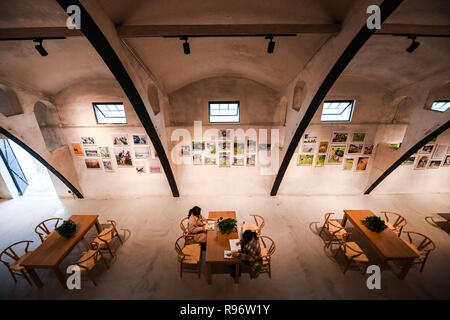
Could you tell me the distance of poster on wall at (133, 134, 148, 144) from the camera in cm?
680

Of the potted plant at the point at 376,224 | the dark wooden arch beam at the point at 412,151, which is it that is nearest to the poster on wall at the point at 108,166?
the potted plant at the point at 376,224

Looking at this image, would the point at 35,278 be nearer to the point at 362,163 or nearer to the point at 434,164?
the point at 362,163

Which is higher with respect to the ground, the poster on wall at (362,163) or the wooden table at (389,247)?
the poster on wall at (362,163)

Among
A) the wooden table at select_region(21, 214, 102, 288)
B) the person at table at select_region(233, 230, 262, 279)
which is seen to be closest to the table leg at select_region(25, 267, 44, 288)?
the wooden table at select_region(21, 214, 102, 288)

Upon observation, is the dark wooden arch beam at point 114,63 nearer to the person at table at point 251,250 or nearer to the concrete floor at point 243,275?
the concrete floor at point 243,275

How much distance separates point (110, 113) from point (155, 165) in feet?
8.08

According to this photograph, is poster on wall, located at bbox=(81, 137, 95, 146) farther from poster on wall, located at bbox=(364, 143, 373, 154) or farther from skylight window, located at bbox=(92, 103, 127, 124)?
poster on wall, located at bbox=(364, 143, 373, 154)

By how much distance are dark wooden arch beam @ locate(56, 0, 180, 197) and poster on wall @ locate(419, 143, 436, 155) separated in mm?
9616

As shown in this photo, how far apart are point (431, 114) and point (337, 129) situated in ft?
7.88

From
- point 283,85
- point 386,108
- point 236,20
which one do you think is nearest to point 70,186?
point 236,20

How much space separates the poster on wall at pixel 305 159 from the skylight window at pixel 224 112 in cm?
286

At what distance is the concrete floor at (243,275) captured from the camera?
162 inches

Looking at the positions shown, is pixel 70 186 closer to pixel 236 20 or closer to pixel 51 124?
pixel 51 124
